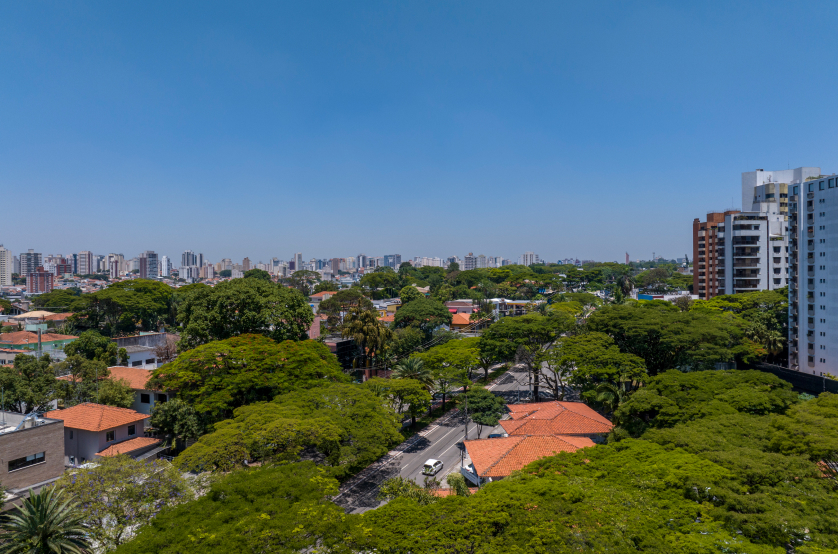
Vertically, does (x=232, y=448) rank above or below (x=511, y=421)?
above

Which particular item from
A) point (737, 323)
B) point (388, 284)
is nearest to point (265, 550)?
point (737, 323)

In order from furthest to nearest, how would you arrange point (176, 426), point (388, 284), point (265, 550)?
Answer: point (388, 284), point (176, 426), point (265, 550)

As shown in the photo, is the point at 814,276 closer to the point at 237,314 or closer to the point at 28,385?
the point at 237,314

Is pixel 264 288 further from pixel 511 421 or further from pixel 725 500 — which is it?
pixel 725 500

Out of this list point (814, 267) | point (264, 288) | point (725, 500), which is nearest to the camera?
point (725, 500)

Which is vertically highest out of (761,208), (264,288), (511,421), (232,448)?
(761,208)

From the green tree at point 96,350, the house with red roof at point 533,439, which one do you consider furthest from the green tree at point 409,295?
the house with red roof at point 533,439

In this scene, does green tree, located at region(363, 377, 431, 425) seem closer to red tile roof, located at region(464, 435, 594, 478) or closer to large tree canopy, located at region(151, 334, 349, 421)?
large tree canopy, located at region(151, 334, 349, 421)

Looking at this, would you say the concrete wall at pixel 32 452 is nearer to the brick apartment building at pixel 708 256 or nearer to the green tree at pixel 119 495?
the green tree at pixel 119 495

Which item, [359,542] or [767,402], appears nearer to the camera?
[359,542]
